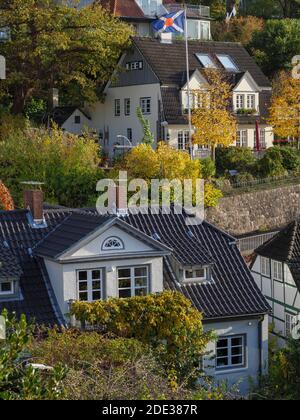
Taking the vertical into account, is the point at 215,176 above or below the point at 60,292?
above

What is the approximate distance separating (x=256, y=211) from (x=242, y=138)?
9.55 m

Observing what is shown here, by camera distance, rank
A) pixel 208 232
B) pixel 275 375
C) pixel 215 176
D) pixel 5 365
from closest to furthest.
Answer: pixel 5 365 < pixel 275 375 < pixel 208 232 < pixel 215 176

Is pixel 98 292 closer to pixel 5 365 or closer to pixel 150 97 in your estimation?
pixel 5 365

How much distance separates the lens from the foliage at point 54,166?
42406mm

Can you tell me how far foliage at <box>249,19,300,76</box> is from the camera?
212 ft

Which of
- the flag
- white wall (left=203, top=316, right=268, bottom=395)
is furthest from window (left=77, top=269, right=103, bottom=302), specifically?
the flag

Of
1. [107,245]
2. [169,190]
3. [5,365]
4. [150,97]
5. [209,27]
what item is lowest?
[5,365]

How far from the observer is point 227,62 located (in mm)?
57344

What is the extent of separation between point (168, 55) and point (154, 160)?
13.7 m

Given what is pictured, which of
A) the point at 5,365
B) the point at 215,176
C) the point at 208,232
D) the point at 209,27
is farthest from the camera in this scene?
the point at 209,27

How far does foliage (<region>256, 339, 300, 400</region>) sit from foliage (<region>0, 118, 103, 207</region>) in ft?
55.8

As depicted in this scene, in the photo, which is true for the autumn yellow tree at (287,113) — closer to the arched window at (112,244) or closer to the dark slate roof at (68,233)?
the dark slate roof at (68,233)

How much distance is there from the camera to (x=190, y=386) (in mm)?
23672
